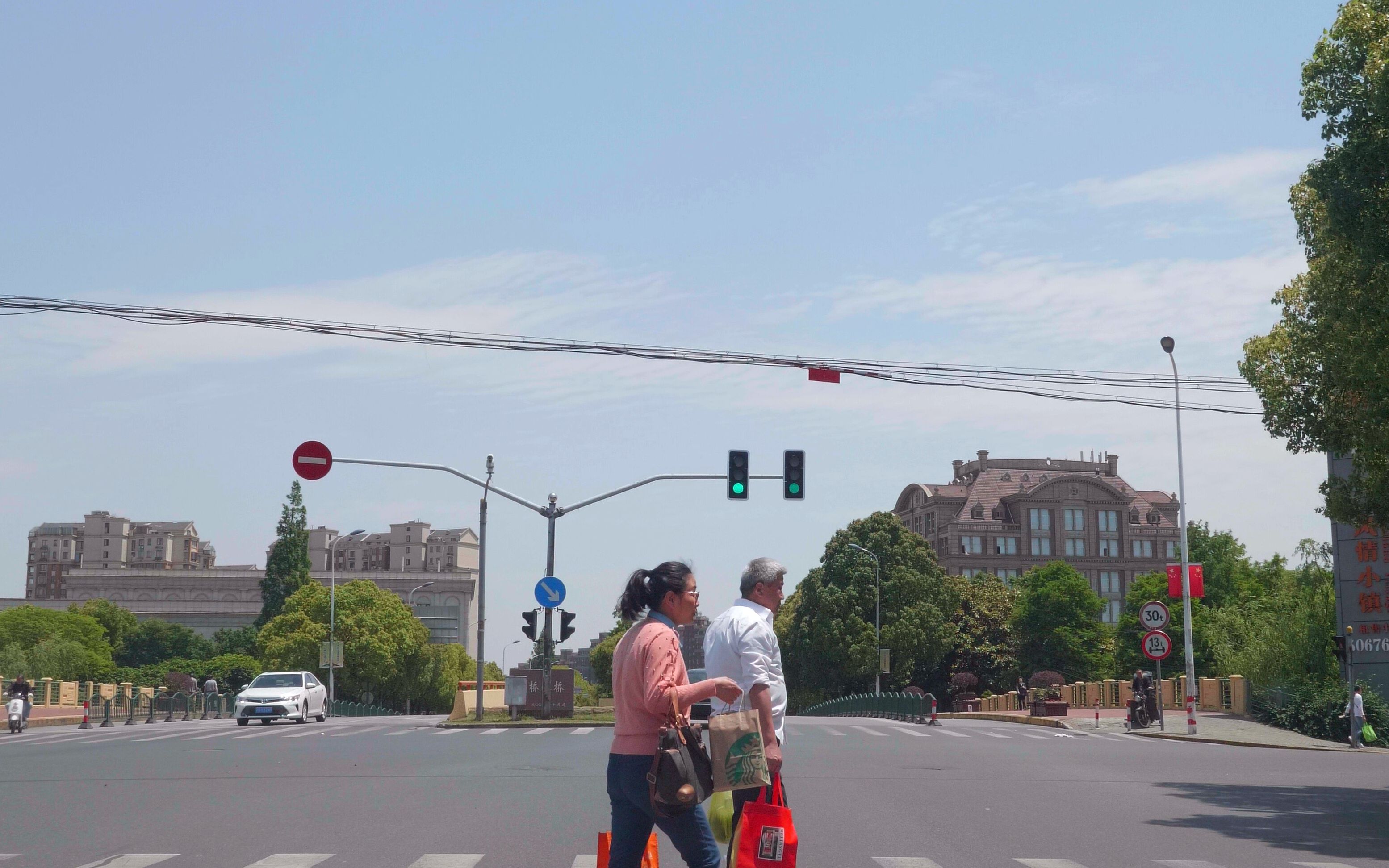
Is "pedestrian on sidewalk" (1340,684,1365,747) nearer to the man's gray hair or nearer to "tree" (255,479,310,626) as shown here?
the man's gray hair

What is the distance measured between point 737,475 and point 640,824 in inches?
Result: 878

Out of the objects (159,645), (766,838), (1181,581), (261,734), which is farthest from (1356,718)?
(159,645)

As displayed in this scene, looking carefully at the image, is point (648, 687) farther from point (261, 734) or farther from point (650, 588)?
point (261, 734)

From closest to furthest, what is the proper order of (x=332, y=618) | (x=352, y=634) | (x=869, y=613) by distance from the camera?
1. (x=332, y=618)
2. (x=869, y=613)
3. (x=352, y=634)

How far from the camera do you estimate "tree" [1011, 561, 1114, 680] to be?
286 feet

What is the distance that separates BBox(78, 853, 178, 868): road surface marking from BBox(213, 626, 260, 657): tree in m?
128

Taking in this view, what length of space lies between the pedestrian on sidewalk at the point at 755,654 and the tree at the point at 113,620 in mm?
141110

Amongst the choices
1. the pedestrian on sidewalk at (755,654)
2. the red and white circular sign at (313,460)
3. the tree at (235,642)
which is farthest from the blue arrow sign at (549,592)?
the tree at (235,642)

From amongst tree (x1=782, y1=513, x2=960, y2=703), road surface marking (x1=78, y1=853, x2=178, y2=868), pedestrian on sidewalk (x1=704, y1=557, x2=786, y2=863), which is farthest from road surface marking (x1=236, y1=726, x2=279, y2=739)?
tree (x1=782, y1=513, x2=960, y2=703)

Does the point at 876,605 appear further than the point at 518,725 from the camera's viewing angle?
Yes

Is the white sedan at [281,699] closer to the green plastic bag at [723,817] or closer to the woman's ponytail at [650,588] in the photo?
the green plastic bag at [723,817]

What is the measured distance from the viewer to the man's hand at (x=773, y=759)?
6.42 metres

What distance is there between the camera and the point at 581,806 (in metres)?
12.8

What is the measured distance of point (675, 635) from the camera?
18.5ft
